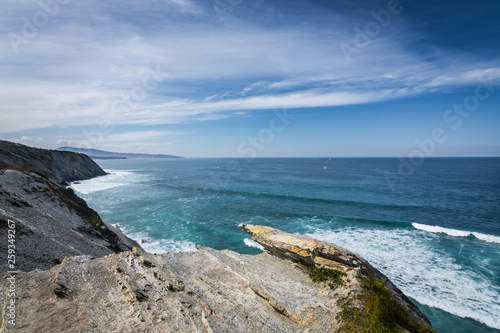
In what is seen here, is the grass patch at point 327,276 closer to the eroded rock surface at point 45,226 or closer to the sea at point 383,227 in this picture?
the sea at point 383,227

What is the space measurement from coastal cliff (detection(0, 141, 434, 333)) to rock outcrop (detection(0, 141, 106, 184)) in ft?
106

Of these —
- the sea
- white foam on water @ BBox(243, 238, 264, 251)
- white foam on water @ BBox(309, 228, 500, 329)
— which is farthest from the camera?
white foam on water @ BBox(243, 238, 264, 251)

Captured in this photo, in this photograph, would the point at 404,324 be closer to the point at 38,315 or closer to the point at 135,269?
the point at 135,269

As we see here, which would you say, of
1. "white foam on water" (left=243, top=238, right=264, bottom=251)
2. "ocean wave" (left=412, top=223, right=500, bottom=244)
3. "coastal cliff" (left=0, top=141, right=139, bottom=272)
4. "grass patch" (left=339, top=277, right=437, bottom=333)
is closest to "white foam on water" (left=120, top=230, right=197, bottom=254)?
"coastal cliff" (left=0, top=141, right=139, bottom=272)

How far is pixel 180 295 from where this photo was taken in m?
9.95

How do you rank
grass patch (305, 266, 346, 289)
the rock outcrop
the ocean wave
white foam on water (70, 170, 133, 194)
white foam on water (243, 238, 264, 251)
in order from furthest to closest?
white foam on water (70, 170, 133, 194) < the rock outcrop < the ocean wave < white foam on water (243, 238, 264, 251) < grass patch (305, 266, 346, 289)

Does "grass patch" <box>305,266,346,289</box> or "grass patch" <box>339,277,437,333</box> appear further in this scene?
"grass patch" <box>305,266,346,289</box>

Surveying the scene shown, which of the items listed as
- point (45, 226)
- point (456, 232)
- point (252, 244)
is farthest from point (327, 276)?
point (456, 232)

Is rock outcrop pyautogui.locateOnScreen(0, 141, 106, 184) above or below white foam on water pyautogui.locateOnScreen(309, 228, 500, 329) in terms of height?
above

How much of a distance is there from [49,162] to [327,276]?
7847cm

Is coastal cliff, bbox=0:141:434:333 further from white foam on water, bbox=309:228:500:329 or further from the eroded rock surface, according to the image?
white foam on water, bbox=309:228:500:329

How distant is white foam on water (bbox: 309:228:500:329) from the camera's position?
17.4 metres

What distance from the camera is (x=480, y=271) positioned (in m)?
21.8

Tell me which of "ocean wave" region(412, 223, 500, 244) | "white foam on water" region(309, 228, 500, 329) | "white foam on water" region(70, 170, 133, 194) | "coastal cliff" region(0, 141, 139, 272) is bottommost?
"white foam on water" region(309, 228, 500, 329)
